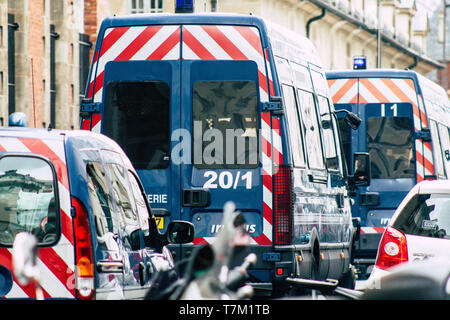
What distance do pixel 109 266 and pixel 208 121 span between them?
400cm

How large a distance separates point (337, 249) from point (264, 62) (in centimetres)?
307

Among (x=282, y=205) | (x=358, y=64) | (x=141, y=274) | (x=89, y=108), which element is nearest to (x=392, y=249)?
(x=282, y=205)

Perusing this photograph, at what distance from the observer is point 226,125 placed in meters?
10.5

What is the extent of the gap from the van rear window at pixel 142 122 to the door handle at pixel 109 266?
3.88m

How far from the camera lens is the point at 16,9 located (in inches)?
1003

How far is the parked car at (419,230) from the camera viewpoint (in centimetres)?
A: 912

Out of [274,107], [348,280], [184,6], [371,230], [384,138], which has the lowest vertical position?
[348,280]

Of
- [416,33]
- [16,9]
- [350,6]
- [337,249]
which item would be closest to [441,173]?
[337,249]

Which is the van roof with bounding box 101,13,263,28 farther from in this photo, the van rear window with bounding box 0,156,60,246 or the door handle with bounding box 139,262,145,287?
the van rear window with bounding box 0,156,60,246

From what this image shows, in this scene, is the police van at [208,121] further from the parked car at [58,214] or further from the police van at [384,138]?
the police van at [384,138]

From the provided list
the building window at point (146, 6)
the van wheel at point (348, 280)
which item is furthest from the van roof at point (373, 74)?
the building window at point (146, 6)

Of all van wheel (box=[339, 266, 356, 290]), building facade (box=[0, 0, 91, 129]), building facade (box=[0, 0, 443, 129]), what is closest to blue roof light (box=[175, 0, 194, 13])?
van wheel (box=[339, 266, 356, 290])

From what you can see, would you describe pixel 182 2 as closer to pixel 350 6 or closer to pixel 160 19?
pixel 160 19

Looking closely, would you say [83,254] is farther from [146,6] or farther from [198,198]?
[146,6]
